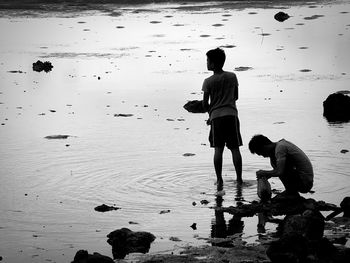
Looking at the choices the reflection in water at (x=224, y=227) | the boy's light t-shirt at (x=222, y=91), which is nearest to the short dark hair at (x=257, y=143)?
the reflection in water at (x=224, y=227)

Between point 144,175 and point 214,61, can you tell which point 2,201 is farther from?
point 214,61

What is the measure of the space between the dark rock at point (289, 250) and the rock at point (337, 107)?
7.59m

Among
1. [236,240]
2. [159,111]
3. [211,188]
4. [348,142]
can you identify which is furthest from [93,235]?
[159,111]

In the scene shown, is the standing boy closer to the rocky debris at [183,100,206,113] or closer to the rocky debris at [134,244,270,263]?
the rocky debris at [134,244,270,263]

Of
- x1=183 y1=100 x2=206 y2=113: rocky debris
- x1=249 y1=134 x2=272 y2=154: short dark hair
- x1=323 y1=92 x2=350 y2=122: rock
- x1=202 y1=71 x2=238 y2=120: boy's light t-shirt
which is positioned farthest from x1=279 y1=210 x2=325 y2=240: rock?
x1=183 y1=100 x2=206 y2=113: rocky debris

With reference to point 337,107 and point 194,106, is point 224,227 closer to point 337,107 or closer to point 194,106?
point 337,107

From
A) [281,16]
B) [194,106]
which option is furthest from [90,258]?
[281,16]

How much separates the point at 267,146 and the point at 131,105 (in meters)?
6.21

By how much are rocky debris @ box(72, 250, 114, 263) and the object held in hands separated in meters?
2.88

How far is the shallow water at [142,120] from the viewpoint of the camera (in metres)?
10.4

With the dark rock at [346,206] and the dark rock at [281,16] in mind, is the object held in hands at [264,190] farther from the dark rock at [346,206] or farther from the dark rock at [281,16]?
the dark rock at [281,16]

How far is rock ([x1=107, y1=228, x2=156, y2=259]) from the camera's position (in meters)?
9.14

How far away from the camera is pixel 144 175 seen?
1236 cm

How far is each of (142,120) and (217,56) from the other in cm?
402
